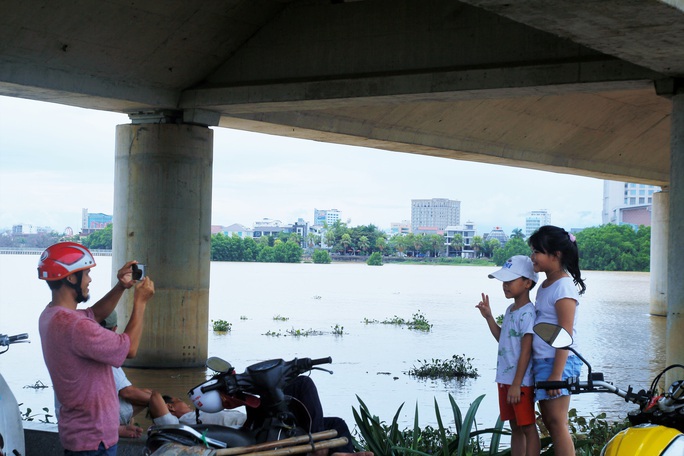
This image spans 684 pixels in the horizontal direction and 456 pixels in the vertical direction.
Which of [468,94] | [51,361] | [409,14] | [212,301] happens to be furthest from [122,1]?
[212,301]

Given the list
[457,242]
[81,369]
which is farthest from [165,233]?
[457,242]

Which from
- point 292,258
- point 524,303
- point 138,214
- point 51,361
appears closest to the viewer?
point 51,361

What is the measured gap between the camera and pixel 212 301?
3919 centimetres

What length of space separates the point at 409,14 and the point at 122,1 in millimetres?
4053

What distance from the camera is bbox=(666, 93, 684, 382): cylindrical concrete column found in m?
13.6

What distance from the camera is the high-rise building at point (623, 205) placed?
401ft

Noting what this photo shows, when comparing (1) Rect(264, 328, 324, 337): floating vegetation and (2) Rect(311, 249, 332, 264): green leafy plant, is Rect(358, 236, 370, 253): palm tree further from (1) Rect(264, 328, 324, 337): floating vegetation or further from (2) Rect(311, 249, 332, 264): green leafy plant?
(1) Rect(264, 328, 324, 337): floating vegetation

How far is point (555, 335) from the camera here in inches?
185

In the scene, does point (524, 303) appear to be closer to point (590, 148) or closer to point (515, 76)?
point (515, 76)

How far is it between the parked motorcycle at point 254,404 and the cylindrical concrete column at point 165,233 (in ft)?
37.8

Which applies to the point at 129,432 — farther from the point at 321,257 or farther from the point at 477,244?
the point at 477,244

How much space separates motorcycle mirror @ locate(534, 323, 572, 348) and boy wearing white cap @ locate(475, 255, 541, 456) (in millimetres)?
1836

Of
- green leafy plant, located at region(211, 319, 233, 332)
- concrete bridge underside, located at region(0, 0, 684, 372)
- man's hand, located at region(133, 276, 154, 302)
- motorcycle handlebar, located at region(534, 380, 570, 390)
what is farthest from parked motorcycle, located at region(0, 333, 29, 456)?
green leafy plant, located at region(211, 319, 233, 332)

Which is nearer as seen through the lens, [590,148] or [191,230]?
[191,230]
